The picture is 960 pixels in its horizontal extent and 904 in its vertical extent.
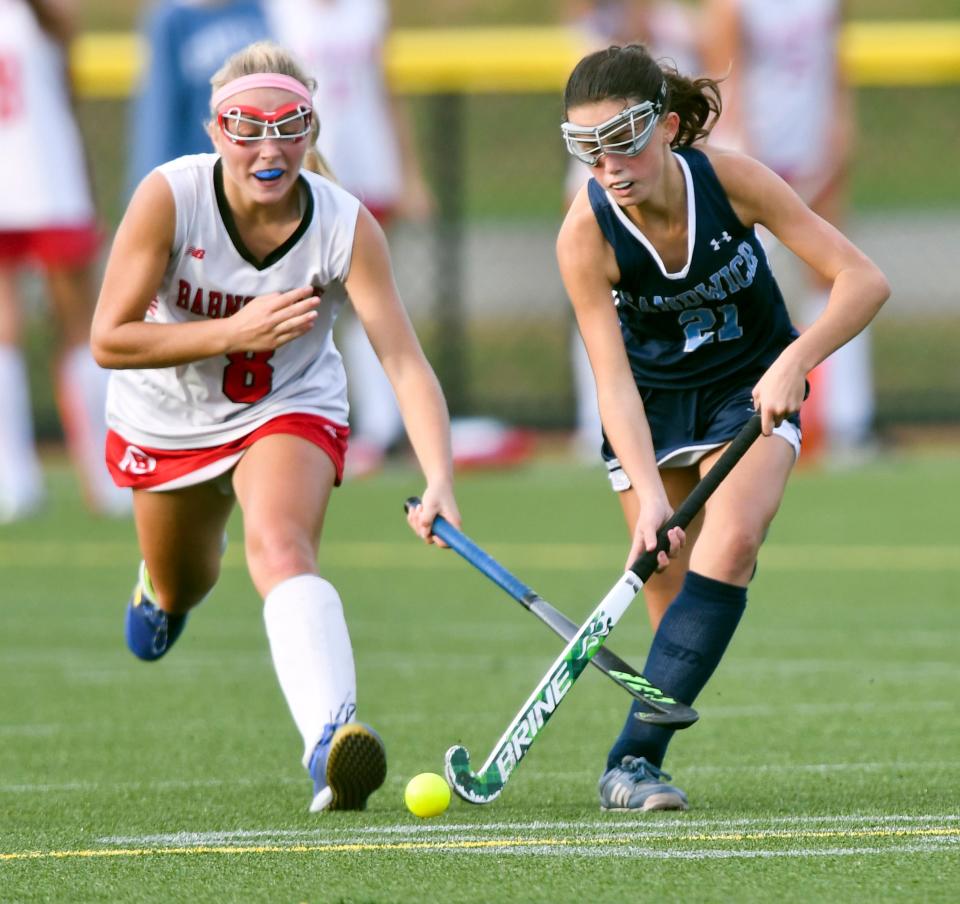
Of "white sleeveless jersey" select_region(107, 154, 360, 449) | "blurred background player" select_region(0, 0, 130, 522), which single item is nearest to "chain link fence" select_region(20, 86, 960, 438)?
"blurred background player" select_region(0, 0, 130, 522)

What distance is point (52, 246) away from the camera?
31.9 feet

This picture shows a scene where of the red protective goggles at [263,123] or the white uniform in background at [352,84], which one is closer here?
the red protective goggles at [263,123]

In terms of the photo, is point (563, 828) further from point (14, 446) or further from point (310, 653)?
point (14, 446)

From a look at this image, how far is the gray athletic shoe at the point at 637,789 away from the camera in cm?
416

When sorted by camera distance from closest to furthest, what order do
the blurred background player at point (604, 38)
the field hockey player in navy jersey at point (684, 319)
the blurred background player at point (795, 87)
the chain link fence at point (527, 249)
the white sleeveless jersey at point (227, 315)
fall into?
the field hockey player in navy jersey at point (684, 319), the white sleeveless jersey at point (227, 315), the blurred background player at point (795, 87), the blurred background player at point (604, 38), the chain link fence at point (527, 249)

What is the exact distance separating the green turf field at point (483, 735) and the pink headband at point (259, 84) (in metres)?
1.40

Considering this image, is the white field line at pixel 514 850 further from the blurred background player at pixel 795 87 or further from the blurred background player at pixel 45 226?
the blurred background player at pixel 795 87

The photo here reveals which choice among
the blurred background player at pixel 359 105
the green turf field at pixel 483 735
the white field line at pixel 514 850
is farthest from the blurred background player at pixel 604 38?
the white field line at pixel 514 850

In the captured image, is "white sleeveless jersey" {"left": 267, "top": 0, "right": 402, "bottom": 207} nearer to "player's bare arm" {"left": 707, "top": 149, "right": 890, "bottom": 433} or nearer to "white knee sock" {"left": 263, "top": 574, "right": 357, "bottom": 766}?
"player's bare arm" {"left": 707, "top": 149, "right": 890, "bottom": 433}

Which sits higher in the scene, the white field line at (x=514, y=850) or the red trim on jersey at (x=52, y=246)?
the white field line at (x=514, y=850)

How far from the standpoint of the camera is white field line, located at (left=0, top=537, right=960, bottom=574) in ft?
27.0

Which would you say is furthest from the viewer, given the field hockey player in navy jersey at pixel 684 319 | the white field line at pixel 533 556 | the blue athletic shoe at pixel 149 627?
the white field line at pixel 533 556

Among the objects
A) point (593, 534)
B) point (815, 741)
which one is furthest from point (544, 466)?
point (815, 741)

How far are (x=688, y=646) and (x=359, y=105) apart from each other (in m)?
7.41
